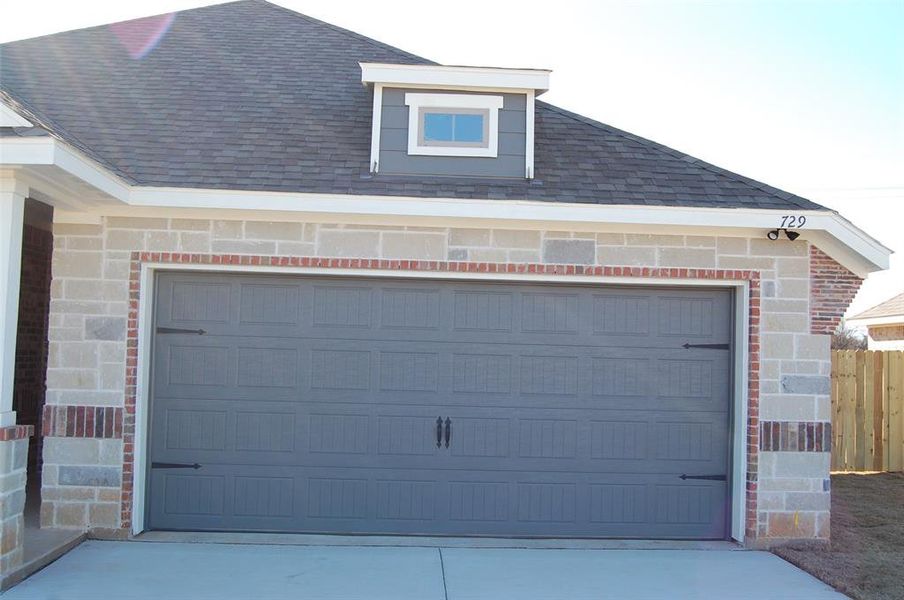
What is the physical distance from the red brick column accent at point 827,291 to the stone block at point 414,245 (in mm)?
3404

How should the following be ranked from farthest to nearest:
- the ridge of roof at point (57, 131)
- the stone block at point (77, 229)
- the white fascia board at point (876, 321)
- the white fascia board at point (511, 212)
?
1. the white fascia board at point (876, 321)
2. the stone block at point (77, 229)
3. the white fascia board at point (511, 212)
4. the ridge of roof at point (57, 131)

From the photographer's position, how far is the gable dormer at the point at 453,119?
8383 millimetres

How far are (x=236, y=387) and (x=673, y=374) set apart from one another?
402cm

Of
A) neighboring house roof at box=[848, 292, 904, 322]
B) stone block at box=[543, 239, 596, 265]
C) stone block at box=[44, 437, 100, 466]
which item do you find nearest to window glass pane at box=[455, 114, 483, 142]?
stone block at box=[543, 239, 596, 265]

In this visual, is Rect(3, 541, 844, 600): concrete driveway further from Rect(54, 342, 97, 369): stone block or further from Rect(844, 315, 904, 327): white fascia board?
Rect(844, 315, 904, 327): white fascia board

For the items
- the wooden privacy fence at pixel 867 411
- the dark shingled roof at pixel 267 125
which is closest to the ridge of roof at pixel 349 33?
the dark shingled roof at pixel 267 125

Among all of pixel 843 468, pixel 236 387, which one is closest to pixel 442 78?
pixel 236 387

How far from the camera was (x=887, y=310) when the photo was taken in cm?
1623

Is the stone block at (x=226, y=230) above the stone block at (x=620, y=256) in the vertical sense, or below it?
above

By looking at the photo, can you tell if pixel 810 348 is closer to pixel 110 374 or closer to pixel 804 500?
pixel 804 500

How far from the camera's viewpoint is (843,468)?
41.9ft

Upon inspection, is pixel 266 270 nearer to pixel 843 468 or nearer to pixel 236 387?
pixel 236 387

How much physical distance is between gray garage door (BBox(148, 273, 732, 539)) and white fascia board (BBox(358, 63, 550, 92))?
1.96 m

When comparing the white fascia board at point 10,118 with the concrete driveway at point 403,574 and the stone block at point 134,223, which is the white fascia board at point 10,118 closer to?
the stone block at point 134,223
